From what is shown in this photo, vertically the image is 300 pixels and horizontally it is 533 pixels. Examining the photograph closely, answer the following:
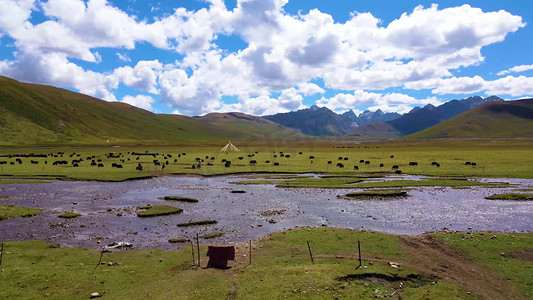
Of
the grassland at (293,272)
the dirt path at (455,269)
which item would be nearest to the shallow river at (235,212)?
the grassland at (293,272)

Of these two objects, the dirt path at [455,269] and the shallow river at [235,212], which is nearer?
the dirt path at [455,269]

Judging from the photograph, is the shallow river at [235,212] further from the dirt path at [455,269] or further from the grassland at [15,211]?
the dirt path at [455,269]

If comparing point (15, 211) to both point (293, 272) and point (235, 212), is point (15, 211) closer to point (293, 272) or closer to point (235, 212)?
point (235, 212)

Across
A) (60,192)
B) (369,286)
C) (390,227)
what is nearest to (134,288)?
(369,286)

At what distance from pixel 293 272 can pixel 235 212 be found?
17.8 meters

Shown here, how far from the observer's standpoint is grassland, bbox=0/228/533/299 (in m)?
15.8

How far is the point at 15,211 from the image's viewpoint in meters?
32.8

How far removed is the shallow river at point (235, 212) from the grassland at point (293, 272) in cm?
359

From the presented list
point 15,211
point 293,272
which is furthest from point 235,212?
point 15,211

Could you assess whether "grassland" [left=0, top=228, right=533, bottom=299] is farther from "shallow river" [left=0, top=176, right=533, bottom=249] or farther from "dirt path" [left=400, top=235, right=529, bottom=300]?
"shallow river" [left=0, top=176, right=533, bottom=249]

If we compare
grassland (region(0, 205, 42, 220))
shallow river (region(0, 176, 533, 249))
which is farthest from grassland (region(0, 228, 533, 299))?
grassland (region(0, 205, 42, 220))

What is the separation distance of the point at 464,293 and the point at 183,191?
38879 mm

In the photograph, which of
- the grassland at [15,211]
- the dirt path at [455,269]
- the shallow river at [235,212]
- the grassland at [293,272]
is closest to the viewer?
the grassland at [293,272]

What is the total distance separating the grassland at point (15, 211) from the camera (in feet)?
103
